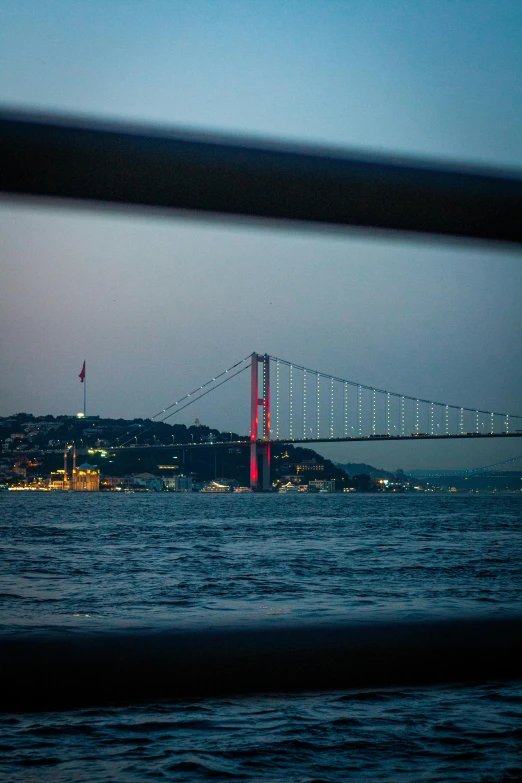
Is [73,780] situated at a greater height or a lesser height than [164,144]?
lesser

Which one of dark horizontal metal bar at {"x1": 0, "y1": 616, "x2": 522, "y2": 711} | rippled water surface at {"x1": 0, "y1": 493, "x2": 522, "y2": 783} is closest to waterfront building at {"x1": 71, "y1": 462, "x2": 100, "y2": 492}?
rippled water surface at {"x1": 0, "y1": 493, "x2": 522, "y2": 783}

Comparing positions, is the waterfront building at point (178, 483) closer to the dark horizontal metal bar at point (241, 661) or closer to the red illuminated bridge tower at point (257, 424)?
the red illuminated bridge tower at point (257, 424)

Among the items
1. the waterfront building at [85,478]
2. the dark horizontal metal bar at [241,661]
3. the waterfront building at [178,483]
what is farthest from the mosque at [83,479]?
the dark horizontal metal bar at [241,661]

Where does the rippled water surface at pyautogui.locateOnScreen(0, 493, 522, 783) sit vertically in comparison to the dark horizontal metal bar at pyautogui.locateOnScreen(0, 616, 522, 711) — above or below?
below

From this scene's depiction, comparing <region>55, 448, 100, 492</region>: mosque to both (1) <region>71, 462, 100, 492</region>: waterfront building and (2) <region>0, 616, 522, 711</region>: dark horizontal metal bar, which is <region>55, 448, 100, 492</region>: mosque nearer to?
(1) <region>71, 462, 100, 492</region>: waterfront building

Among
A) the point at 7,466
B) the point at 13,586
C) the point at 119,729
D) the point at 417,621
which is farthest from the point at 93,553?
the point at 7,466

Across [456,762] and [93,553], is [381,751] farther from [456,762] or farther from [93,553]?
[93,553]
